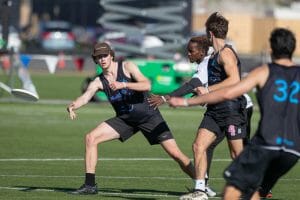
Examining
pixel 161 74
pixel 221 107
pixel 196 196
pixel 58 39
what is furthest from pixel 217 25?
pixel 58 39

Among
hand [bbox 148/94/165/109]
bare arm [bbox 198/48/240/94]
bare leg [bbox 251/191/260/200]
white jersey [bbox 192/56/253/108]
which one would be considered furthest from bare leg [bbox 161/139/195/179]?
bare leg [bbox 251/191/260/200]

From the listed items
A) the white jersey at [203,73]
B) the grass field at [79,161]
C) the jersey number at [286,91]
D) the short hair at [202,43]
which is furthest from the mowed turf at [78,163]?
the jersey number at [286,91]

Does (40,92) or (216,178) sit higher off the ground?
(216,178)

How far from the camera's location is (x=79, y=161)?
19.0m

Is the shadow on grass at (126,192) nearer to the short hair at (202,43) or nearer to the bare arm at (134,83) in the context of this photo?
the bare arm at (134,83)

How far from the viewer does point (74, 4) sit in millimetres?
95625

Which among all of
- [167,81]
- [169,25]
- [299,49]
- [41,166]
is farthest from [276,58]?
[299,49]

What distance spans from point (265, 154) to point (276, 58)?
913 mm

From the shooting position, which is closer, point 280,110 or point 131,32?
point 280,110

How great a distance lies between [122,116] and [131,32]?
87.5 feet

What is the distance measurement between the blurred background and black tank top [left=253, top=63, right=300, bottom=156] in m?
14.7

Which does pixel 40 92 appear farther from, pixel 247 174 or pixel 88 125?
pixel 247 174

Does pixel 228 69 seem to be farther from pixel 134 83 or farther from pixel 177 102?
pixel 177 102

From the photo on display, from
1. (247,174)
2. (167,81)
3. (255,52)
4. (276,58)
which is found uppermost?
(276,58)
